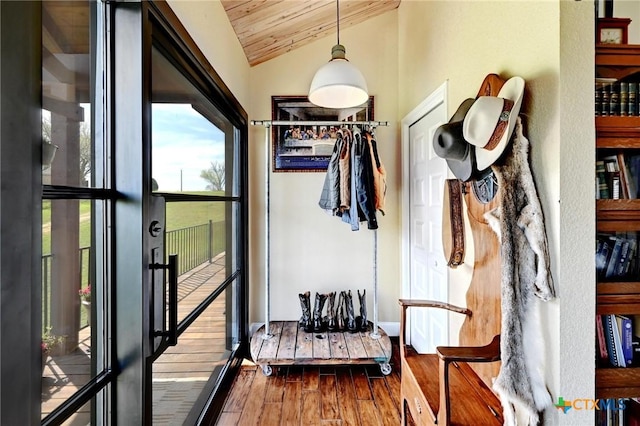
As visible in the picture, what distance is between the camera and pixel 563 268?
104 centimetres

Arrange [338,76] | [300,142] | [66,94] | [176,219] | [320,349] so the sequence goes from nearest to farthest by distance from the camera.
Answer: [66,94]
[176,219]
[338,76]
[320,349]
[300,142]

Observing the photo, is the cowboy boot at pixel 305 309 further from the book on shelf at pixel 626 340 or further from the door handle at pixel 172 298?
the book on shelf at pixel 626 340

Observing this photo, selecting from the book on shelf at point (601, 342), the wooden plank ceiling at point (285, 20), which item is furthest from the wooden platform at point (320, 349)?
the wooden plank ceiling at point (285, 20)

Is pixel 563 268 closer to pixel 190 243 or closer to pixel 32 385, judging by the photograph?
pixel 32 385

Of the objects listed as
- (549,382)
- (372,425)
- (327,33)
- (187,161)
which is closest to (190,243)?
(187,161)

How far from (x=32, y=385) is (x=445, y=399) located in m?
1.19

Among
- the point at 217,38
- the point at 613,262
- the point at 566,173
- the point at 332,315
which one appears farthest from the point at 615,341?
the point at 217,38

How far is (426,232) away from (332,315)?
3.59ft

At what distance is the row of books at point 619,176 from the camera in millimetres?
1108

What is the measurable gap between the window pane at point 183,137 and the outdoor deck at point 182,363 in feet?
1.62

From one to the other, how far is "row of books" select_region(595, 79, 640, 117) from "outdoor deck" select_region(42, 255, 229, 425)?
189cm

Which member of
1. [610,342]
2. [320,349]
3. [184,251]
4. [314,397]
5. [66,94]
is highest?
[66,94]

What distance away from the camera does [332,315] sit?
267 centimetres

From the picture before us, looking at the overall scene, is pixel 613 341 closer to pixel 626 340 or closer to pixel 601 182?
pixel 626 340
